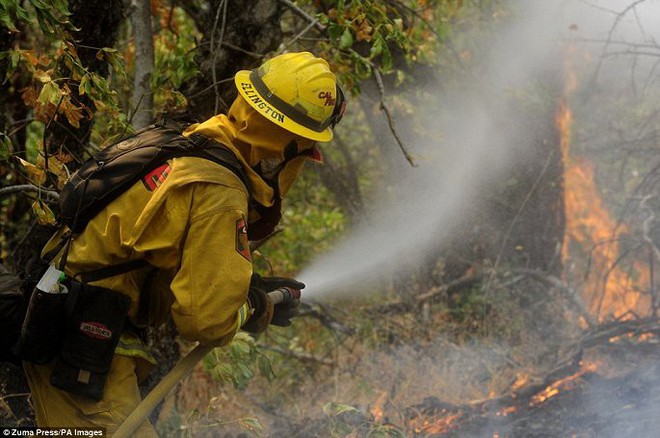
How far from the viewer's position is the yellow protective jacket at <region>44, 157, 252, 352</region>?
2566mm

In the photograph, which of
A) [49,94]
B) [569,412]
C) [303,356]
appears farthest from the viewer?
[303,356]

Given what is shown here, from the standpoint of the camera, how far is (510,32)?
7.71 meters

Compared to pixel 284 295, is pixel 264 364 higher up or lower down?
lower down

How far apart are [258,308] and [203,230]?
0.65 metres

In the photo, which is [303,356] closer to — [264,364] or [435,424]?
[435,424]

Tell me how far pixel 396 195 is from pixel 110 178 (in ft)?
19.7

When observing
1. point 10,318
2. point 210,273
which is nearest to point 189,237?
point 210,273

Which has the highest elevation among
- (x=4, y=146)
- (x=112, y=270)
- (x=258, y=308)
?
(x=4, y=146)

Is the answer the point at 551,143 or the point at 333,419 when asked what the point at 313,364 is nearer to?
the point at 333,419

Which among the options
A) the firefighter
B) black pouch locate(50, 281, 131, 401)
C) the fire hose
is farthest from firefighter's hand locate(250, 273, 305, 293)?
black pouch locate(50, 281, 131, 401)

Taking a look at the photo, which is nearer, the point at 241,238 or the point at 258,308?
the point at 241,238

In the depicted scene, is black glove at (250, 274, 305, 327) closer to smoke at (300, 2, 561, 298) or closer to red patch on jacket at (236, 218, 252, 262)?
red patch on jacket at (236, 218, 252, 262)

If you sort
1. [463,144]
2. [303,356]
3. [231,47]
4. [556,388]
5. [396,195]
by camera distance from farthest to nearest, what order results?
[396,195] < [463,144] < [303,356] < [556,388] < [231,47]

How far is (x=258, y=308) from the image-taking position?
309cm
